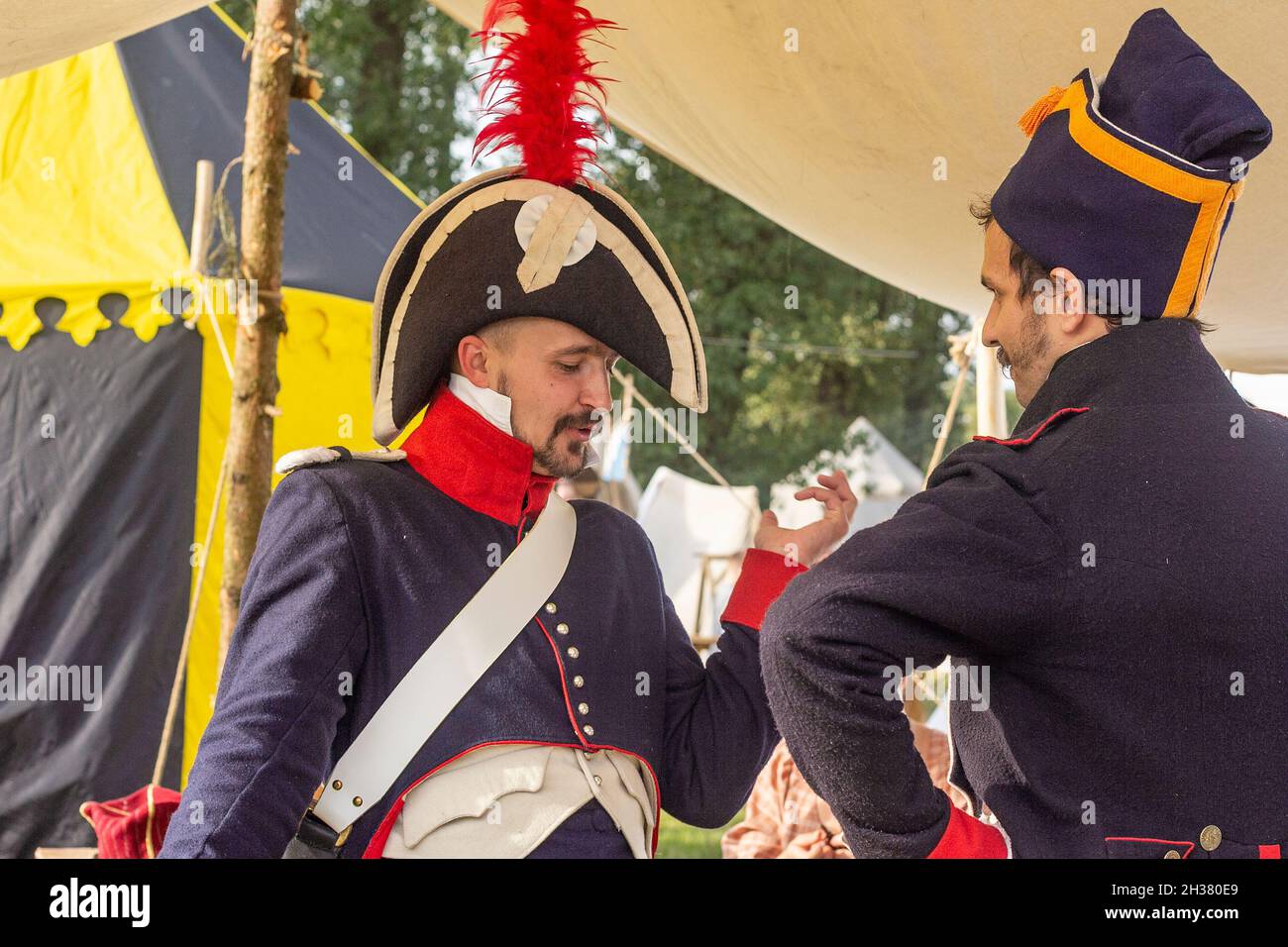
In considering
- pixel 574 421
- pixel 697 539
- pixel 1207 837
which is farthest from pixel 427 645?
pixel 697 539

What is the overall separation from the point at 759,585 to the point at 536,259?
0.60m

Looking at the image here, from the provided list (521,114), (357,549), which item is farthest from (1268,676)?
(521,114)

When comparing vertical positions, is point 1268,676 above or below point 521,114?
below

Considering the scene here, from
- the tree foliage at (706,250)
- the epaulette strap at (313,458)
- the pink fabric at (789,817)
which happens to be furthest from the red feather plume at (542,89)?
the tree foliage at (706,250)

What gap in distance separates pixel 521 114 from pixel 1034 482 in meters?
1.05

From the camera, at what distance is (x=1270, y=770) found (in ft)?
4.46

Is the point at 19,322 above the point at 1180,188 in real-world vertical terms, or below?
above

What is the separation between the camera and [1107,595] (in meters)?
1.34

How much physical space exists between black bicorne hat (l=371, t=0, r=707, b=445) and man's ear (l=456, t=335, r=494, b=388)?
18 millimetres

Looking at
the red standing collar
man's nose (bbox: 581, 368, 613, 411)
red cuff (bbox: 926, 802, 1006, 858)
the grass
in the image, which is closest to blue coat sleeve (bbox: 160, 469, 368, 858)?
the red standing collar

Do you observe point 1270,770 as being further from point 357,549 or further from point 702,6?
point 702,6

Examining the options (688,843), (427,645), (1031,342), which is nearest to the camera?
(1031,342)

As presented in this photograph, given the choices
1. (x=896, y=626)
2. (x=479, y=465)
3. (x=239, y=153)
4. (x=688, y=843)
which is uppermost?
(x=239, y=153)

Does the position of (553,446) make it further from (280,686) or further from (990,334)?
(990,334)
